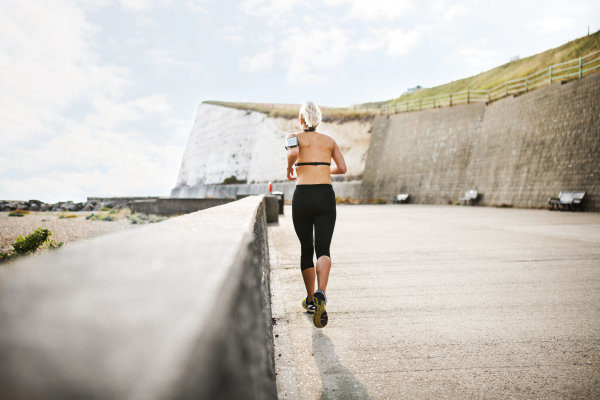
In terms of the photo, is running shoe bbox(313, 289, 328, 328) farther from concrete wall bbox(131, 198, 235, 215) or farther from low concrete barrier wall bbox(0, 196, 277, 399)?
concrete wall bbox(131, 198, 235, 215)

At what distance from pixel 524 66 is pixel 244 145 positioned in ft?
114

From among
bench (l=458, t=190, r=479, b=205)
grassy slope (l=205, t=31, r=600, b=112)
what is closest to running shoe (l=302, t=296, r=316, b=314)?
bench (l=458, t=190, r=479, b=205)

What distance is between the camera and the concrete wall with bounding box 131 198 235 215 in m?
21.4

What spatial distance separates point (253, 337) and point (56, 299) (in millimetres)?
506

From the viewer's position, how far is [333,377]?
2.27 metres

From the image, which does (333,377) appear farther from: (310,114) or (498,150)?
(498,150)

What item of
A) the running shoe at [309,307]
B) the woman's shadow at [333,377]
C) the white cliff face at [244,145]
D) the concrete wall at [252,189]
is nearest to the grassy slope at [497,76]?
the white cliff face at [244,145]

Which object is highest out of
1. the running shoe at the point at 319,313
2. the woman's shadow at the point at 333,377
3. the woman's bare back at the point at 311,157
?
the woman's bare back at the point at 311,157

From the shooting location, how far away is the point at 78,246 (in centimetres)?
77

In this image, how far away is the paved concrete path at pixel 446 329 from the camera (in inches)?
85.4

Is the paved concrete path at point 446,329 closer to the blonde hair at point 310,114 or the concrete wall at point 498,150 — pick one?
the blonde hair at point 310,114

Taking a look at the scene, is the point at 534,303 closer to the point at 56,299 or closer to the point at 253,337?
the point at 253,337

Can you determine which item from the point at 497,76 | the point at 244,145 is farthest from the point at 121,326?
the point at 497,76

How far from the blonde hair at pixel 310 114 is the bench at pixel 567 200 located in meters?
17.5
